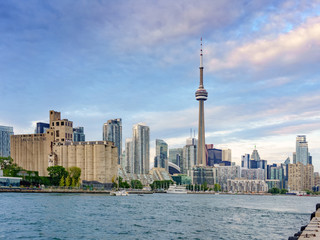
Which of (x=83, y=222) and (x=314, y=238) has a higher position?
(x=314, y=238)

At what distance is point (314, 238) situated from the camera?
114 feet

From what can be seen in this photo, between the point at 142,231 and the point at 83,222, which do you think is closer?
the point at 142,231

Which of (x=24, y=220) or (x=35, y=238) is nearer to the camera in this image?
(x=35, y=238)

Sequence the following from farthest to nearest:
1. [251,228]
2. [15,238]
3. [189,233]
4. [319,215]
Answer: [251,228], [189,233], [319,215], [15,238]

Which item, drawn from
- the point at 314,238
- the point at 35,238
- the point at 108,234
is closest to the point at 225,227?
the point at 108,234

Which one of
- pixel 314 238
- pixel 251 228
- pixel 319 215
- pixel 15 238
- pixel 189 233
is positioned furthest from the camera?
pixel 251 228

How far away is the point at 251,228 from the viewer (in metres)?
73.1

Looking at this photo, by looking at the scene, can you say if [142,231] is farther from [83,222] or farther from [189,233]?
[83,222]

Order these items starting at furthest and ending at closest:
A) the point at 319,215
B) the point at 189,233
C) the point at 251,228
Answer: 1. the point at 251,228
2. the point at 189,233
3. the point at 319,215

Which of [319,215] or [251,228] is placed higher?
[319,215]

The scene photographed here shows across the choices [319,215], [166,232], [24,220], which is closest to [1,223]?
[24,220]

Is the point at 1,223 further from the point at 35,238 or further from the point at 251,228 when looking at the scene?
the point at 251,228

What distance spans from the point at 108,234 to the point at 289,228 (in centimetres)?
3399

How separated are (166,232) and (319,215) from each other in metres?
21.8
